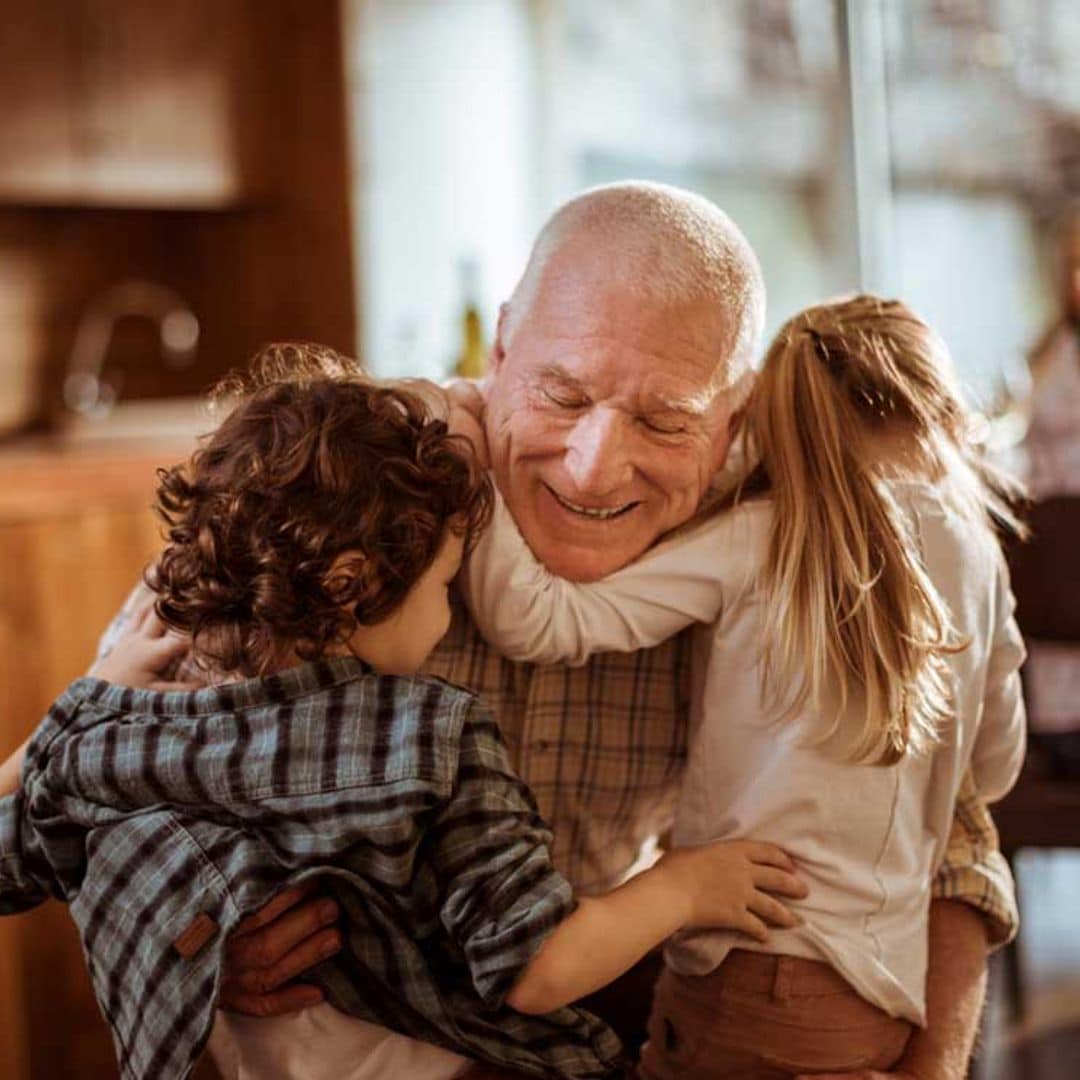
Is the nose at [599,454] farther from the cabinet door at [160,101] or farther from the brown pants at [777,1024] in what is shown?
the cabinet door at [160,101]

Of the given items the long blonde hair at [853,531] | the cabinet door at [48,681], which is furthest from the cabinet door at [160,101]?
the long blonde hair at [853,531]

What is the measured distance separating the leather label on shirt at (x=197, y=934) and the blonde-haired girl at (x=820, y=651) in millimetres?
376

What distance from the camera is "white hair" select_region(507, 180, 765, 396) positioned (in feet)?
4.75

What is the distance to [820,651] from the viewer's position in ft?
4.54

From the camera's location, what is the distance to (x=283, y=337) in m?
4.52

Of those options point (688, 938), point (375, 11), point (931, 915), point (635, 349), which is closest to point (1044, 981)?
point (931, 915)

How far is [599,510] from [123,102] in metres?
2.87

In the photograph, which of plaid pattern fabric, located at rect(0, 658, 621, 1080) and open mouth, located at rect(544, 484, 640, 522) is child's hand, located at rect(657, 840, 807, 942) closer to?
plaid pattern fabric, located at rect(0, 658, 621, 1080)

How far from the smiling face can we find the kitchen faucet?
281cm

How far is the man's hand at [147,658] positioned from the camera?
1.45 metres

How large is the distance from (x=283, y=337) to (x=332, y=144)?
1.74 ft

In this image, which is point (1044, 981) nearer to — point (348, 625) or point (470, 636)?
point (470, 636)

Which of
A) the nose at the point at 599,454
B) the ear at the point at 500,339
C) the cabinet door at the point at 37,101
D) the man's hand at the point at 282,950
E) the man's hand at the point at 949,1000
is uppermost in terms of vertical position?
the cabinet door at the point at 37,101

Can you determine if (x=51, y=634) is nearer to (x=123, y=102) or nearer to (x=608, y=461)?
(x=123, y=102)
